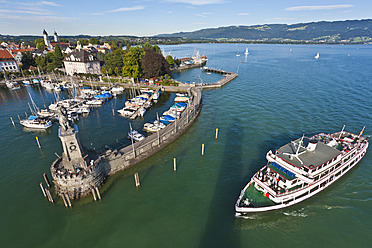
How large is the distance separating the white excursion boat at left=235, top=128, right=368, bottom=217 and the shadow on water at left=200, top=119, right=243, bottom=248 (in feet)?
7.75

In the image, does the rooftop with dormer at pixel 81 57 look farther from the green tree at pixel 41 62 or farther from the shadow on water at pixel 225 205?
the shadow on water at pixel 225 205

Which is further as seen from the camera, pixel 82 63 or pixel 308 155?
pixel 82 63

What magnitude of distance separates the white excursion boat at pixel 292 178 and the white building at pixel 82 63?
112m

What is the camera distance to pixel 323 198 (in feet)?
101

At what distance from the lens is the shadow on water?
24547mm

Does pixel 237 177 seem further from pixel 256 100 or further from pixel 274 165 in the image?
pixel 256 100

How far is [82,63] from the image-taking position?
10469 centimetres

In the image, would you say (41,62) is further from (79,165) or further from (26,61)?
(79,165)

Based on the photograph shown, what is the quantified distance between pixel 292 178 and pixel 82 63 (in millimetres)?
117921

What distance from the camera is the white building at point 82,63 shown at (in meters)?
105

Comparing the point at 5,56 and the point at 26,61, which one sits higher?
the point at 5,56

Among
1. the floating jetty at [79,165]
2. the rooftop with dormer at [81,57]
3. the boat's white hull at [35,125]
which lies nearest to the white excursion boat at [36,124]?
the boat's white hull at [35,125]

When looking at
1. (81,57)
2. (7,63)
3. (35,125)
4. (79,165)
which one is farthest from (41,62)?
(79,165)

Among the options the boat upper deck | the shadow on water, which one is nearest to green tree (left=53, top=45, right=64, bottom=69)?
the shadow on water
